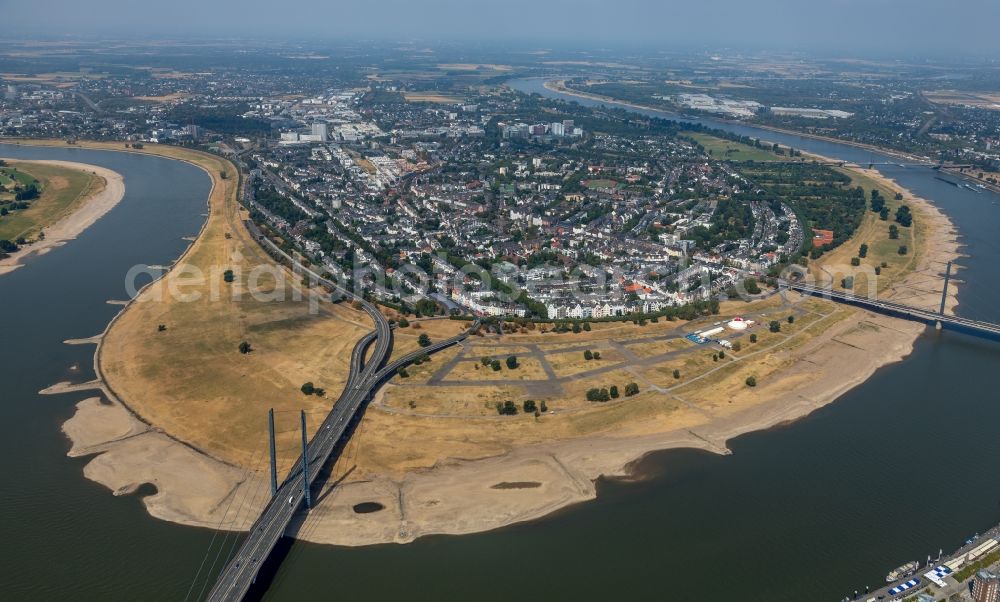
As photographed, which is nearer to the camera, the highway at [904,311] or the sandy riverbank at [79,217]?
the highway at [904,311]

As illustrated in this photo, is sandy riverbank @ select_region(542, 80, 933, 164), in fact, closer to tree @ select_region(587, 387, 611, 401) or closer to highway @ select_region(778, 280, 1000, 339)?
highway @ select_region(778, 280, 1000, 339)

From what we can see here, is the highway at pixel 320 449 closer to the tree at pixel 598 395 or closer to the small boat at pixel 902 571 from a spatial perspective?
the tree at pixel 598 395

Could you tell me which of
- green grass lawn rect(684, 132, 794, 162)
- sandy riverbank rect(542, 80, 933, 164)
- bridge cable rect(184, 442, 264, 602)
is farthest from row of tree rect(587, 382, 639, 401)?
sandy riverbank rect(542, 80, 933, 164)

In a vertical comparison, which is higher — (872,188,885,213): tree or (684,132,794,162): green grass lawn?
(684,132,794,162): green grass lawn

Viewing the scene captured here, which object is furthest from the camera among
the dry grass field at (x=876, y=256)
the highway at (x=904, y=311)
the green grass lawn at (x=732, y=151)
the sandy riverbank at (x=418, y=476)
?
the green grass lawn at (x=732, y=151)

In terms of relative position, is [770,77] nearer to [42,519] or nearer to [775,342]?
[775,342]

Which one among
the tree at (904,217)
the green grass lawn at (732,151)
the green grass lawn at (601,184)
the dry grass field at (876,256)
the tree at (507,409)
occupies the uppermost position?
the green grass lawn at (732,151)

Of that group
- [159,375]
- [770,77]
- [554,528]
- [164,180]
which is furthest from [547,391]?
[770,77]

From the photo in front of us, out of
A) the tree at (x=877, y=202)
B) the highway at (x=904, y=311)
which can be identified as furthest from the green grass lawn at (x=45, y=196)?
the tree at (x=877, y=202)
